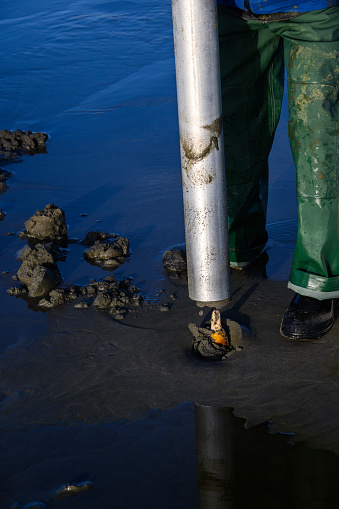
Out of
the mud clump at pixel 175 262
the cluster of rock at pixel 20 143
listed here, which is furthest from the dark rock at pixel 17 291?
the cluster of rock at pixel 20 143

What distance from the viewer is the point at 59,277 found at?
2.86 meters

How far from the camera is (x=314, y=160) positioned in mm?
2400

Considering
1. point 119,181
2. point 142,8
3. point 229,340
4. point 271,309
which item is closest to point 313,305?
point 271,309

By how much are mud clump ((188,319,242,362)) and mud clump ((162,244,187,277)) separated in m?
0.46

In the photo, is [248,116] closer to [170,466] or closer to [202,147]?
[202,147]

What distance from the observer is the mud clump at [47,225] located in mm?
3158

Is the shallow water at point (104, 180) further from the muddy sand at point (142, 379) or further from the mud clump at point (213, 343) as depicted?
the mud clump at point (213, 343)

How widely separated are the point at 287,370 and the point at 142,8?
5529 mm

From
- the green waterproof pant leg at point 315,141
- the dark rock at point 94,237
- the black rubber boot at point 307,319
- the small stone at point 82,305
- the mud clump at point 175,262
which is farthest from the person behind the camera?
the dark rock at point 94,237

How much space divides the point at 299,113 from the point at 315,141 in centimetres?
12

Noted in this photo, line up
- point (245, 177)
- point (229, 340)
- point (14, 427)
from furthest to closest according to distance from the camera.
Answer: point (245, 177) < point (229, 340) < point (14, 427)

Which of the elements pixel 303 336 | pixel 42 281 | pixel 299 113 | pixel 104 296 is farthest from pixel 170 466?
pixel 299 113

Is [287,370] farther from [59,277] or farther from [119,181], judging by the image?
[119,181]

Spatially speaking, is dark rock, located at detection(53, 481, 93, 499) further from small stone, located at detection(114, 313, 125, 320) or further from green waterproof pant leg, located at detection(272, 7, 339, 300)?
green waterproof pant leg, located at detection(272, 7, 339, 300)
